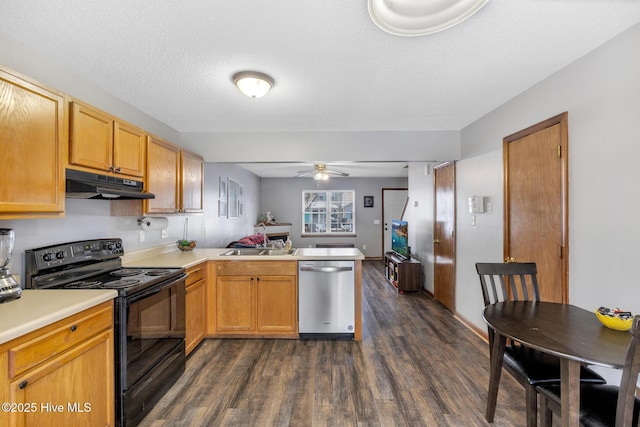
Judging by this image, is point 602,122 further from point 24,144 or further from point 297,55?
point 24,144

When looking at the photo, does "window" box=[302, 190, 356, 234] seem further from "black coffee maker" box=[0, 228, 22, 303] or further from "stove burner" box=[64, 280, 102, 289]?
"black coffee maker" box=[0, 228, 22, 303]

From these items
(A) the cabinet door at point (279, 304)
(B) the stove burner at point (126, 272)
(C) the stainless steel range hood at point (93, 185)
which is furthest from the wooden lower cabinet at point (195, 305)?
(C) the stainless steel range hood at point (93, 185)

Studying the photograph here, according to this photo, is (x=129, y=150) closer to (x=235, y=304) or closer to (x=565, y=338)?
(x=235, y=304)

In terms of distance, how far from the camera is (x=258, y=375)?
7.65 feet

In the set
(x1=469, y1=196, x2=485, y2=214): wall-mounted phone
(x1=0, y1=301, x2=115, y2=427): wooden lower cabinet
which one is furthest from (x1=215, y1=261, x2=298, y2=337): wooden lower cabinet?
(x1=469, y1=196, x2=485, y2=214): wall-mounted phone

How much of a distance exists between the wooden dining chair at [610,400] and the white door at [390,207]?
6417 mm

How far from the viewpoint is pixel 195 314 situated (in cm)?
274

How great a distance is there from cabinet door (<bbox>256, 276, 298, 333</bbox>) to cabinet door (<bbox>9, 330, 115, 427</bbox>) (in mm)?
Result: 1488

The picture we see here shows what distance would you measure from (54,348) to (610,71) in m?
3.38

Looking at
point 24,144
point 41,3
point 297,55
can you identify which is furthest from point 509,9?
point 24,144

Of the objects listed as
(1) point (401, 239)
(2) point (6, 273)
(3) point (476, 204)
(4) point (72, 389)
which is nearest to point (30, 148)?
(2) point (6, 273)

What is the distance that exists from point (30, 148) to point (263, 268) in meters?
1.99

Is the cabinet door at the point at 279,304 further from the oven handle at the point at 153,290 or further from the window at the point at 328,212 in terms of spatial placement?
the window at the point at 328,212

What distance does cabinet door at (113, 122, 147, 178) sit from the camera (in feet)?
6.96
